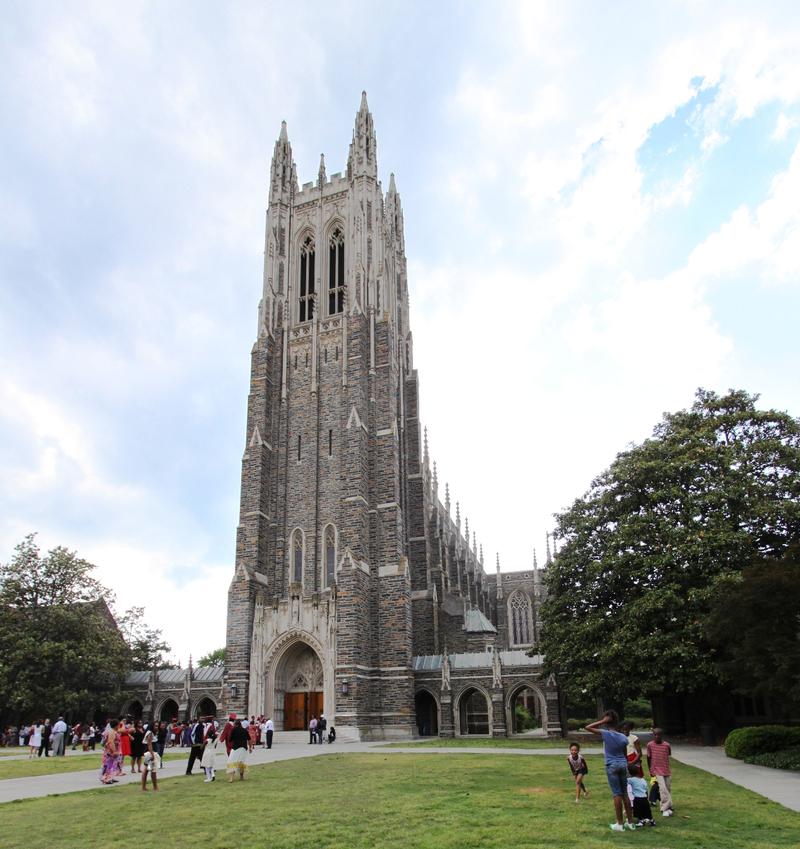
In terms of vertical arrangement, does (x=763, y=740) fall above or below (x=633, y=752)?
below

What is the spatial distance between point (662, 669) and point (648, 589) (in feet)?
9.76

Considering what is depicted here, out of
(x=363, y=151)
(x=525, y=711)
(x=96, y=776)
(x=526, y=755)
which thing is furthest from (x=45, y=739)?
(x=363, y=151)

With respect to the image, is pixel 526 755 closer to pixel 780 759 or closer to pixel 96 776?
pixel 780 759

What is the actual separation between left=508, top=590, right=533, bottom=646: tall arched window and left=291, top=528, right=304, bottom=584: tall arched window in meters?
33.1

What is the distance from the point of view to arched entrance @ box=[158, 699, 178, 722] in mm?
41562

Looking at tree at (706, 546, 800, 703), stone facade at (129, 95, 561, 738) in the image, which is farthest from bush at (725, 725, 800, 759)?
stone facade at (129, 95, 561, 738)

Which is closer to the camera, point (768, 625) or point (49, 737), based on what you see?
point (768, 625)

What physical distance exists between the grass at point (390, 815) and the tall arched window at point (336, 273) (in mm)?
33480

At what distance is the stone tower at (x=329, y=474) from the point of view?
35.7 metres

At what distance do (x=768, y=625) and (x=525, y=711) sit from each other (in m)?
39.6

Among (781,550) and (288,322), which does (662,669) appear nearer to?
(781,550)

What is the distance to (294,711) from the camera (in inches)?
1442

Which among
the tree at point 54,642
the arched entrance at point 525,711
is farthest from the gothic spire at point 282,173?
the arched entrance at point 525,711

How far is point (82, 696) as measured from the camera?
3697 centimetres
